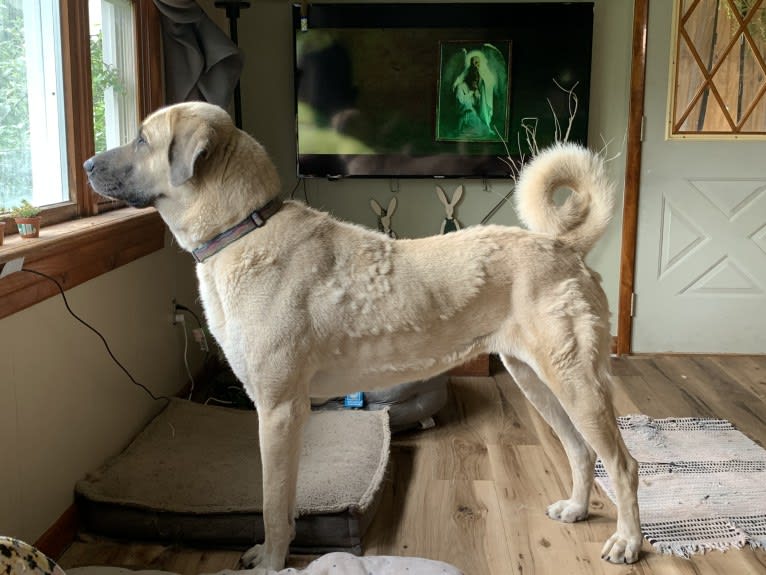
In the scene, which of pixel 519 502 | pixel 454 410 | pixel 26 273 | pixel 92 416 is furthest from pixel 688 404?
pixel 26 273

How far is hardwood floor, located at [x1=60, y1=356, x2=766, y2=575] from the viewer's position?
207 centimetres

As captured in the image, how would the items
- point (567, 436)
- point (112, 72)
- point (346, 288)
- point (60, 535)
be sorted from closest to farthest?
point (346, 288)
point (60, 535)
point (567, 436)
point (112, 72)

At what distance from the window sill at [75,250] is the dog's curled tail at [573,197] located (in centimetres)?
123

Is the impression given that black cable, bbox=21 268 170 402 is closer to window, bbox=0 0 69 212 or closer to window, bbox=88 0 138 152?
window, bbox=0 0 69 212

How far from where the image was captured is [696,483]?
8.34ft

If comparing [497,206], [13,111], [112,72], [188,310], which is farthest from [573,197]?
[497,206]

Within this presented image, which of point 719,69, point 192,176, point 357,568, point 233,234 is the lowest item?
point 357,568

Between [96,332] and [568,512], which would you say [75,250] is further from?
[568,512]

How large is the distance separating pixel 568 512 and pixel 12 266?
164 centimetres

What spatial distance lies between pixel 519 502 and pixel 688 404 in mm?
1308

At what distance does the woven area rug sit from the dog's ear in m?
1.59

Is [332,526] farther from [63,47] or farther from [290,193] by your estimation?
[290,193]

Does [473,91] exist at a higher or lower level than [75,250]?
higher

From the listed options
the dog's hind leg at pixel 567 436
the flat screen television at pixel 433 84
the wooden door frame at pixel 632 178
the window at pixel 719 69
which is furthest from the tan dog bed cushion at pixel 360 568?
the window at pixel 719 69
